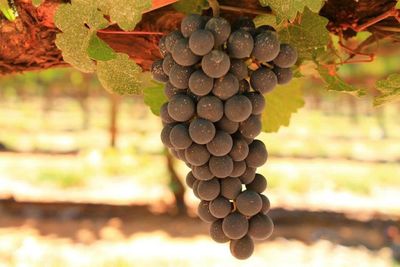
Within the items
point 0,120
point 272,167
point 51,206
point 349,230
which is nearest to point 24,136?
point 0,120

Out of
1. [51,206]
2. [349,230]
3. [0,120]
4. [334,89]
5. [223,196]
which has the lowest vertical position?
[0,120]

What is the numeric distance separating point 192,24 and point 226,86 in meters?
0.10

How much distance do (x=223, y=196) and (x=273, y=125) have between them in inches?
16.2

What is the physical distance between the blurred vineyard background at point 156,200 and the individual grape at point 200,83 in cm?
418

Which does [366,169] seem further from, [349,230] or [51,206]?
[51,206]

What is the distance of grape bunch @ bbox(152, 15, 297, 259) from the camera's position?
72 centimetres

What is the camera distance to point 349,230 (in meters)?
6.61

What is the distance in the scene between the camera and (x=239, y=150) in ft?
2.50

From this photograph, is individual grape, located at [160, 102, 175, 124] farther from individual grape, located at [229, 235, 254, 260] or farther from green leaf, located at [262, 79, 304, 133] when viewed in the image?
green leaf, located at [262, 79, 304, 133]

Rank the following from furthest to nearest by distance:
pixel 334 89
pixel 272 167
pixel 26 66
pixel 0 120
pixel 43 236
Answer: pixel 0 120
pixel 272 167
pixel 43 236
pixel 26 66
pixel 334 89

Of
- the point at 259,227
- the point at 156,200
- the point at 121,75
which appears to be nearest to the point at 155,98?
the point at 121,75

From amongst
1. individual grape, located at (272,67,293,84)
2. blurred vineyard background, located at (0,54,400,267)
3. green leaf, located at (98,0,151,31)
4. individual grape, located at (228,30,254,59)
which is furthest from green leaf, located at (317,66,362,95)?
blurred vineyard background, located at (0,54,400,267)

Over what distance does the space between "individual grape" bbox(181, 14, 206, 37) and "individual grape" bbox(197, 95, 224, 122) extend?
94mm

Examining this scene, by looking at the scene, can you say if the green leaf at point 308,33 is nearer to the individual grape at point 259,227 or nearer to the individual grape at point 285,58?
the individual grape at point 285,58
